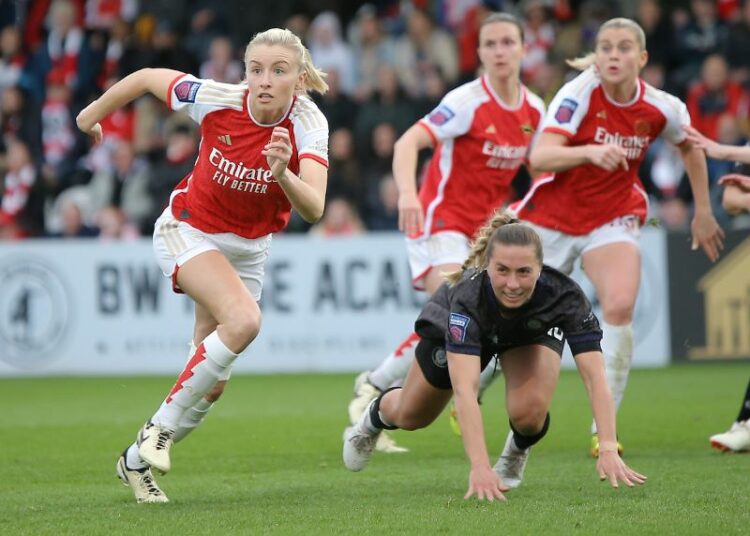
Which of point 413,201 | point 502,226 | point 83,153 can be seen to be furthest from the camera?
point 83,153

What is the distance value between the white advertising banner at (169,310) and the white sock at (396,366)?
5.16 metres

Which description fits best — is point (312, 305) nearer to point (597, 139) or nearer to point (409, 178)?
point (409, 178)

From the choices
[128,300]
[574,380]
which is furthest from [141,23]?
[574,380]

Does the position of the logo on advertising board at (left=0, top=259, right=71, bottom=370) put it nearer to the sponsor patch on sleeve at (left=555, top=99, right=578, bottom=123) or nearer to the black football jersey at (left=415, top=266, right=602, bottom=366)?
the sponsor patch on sleeve at (left=555, top=99, right=578, bottom=123)

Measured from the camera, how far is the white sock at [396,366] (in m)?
8.37

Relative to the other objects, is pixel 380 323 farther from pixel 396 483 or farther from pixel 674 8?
pixel 396 483

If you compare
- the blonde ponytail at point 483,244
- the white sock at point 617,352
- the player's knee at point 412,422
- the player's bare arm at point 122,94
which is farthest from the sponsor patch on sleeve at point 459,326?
the white sock at point 617,352

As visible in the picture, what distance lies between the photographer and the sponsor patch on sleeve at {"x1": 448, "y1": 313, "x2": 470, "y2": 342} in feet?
18.8

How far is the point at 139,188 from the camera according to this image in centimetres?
1562

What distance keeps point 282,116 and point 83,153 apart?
35.3 ft

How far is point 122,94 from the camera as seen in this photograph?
645cm

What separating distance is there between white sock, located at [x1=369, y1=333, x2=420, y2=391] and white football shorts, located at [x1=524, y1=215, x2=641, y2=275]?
0.98 meters

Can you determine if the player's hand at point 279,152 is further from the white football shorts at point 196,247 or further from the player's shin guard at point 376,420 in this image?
the player's shin guard at point 376,420

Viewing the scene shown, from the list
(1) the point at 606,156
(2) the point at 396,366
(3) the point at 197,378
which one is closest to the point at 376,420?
(3) the point at 197,378
